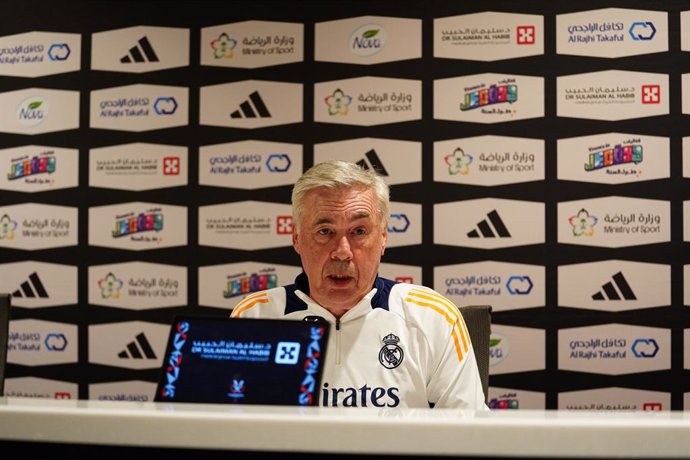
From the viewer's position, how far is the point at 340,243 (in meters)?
1.77

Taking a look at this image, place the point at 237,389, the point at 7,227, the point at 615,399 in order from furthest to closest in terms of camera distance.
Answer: the point at 7,227 → the point at 615,399 → the point at 237,389

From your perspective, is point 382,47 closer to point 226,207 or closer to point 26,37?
point 226,207

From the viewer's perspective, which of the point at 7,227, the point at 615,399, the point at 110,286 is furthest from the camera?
the point at 7,227

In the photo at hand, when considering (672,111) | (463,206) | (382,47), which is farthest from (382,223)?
(672,111)

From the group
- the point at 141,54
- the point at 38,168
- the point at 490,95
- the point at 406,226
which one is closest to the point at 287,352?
the point at 406,226

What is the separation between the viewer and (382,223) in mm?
1840

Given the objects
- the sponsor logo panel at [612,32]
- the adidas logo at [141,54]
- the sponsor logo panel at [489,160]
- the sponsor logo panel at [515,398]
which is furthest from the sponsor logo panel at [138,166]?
the sponsor logo panel at [612,32]

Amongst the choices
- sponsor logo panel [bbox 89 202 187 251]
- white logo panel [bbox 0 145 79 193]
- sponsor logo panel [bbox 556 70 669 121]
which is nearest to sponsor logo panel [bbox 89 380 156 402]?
sponsor logo panel [bbox 89 202 187 251]

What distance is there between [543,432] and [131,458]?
39 cm

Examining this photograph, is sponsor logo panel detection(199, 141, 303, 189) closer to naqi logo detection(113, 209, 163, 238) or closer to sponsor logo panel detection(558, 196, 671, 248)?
naqi logo detection(113, 209, 163, 238)

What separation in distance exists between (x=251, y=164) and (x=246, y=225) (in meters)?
0.32

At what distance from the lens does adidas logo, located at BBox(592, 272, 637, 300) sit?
11.0 feet

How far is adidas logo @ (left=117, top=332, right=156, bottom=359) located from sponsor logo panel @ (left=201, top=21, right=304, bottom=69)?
1.50m

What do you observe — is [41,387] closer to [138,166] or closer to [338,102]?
[138,166]
